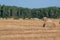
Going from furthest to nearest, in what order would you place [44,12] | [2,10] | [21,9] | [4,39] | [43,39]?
1. [21,9]
2. [44,12]
3. [2,10]
4. [43,39]
5. [4,39]

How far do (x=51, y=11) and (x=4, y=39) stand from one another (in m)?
60.3

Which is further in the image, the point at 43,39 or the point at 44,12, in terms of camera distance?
the point at 44,12

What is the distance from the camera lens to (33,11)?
69.6 meters

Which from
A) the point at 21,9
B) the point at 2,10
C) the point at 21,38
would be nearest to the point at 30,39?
the point at 21,38

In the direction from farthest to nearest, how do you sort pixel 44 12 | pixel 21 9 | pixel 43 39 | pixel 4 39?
→ 1. pixel 21 9
2. pixel 44 12
3. pixel 43 39
4. pixel 4 39

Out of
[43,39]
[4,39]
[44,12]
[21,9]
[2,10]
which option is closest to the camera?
[4,39]

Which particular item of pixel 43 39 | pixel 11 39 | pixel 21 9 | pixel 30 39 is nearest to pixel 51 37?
pixel 43 39

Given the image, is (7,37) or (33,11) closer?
(7,37)

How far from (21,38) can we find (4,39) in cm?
76

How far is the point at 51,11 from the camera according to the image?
224 ft

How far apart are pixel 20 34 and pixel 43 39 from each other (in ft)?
3.68

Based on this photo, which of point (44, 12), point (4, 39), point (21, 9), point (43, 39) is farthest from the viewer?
point (21, 9)

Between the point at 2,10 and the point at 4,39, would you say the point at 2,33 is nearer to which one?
the point at 4,39

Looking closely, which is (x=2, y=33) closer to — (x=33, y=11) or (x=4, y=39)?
(x=4, y=39)
